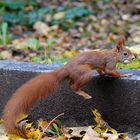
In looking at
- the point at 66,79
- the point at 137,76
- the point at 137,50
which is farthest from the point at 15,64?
the point at 137,50

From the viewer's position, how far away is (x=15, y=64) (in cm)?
463

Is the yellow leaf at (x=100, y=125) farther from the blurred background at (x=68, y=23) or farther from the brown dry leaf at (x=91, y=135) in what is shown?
the blurred background at (x=68, y=23)

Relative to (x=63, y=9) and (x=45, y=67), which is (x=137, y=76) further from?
(x=63, y=9)

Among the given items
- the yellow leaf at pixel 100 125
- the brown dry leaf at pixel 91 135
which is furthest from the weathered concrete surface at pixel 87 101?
the brown dry leaf at pixel 91 135

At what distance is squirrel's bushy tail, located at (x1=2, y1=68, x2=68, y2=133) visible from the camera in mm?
3881

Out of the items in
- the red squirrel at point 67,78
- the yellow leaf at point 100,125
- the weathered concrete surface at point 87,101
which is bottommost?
the yellow leaf at point 100,125

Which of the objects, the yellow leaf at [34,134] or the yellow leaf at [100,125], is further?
the yellow leaf at [100,125]

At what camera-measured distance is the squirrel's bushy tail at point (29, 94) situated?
12.7 feet

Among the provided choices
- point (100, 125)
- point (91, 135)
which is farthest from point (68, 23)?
point (91, 135)

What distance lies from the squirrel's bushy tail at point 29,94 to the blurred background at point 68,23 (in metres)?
3.77

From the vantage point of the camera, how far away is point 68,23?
9.83 meters

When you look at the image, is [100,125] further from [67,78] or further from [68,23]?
[68,23]

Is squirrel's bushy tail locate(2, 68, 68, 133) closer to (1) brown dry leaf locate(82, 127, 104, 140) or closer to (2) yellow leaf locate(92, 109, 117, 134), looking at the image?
(1) brown dry leaf locate(82, 127, 104, 140)

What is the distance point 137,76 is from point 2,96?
3.62ft
